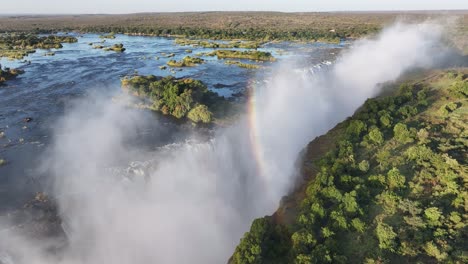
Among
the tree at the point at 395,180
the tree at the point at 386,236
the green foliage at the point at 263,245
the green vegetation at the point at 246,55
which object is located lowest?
the green foliage at the point at 263,245

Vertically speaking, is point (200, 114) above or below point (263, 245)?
above

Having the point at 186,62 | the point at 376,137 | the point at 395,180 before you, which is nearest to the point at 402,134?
the point at 376,137

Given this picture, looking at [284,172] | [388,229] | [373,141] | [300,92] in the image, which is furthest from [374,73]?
[388,229]

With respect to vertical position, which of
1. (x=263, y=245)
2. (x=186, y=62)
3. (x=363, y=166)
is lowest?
(x=263, y=245)

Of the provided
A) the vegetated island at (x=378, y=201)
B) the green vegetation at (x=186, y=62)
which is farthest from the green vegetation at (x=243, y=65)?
the vegetated island at (x=378, y=201)

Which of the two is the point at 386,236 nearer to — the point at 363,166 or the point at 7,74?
the point at 363,166

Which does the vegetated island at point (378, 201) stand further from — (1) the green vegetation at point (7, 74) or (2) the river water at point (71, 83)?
(1) the green vegetation at point (7, 74)

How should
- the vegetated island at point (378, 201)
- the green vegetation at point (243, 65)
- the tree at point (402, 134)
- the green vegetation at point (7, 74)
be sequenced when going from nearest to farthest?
1. the vegetated island at point (378, 201)
2. the tree at point (402, 134)
3. the green vegetation at point (7, 74)
4. the green vegetation at point (243, 65)
